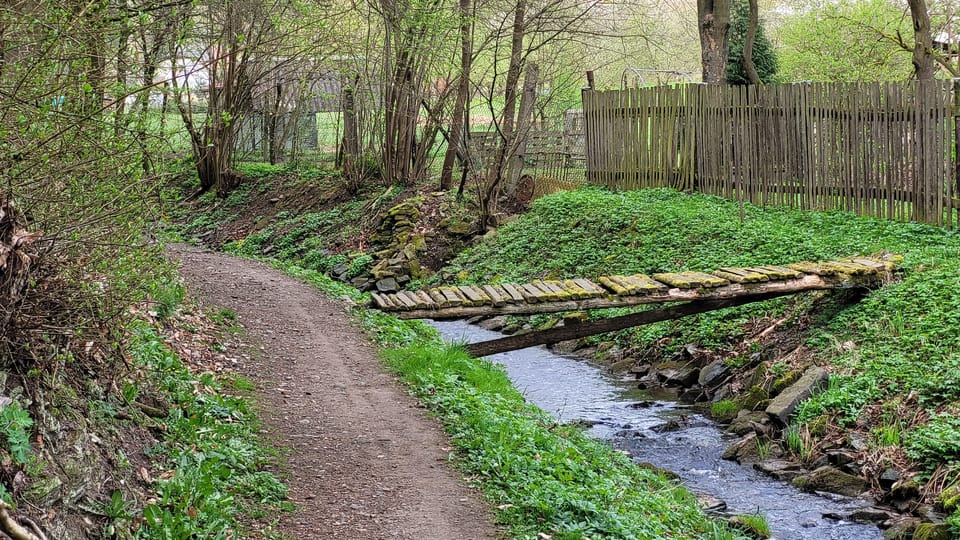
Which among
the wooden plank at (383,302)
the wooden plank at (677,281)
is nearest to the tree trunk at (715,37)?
the wooden plank at (677,281)

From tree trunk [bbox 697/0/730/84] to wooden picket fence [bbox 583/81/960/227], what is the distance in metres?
1.52

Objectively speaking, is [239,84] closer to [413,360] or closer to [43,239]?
[413,360]

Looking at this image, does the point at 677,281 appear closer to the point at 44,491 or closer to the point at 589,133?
the point at 44,491

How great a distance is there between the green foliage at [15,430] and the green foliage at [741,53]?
21.6m

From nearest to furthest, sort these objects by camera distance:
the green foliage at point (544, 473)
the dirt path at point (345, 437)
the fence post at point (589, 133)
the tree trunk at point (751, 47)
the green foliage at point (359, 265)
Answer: the dirt path at point (345, 437)
the green foliage at point (544, 473)
the green foliage at point (359, 265)
the fence post at point (589, 133)
the tree trunk at point (751, 47)

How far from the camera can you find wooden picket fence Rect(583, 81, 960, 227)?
1268 centimetres

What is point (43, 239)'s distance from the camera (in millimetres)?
5035

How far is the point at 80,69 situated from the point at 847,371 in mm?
7804

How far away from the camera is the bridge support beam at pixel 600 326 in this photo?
11133 mm

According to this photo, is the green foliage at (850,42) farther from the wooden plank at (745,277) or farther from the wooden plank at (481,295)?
the wooden plank at (481,295)

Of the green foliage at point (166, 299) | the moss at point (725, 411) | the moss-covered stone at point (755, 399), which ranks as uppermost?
the green foliage at point (166, 299)

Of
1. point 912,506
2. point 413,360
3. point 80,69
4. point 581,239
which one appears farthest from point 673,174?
point 80,69

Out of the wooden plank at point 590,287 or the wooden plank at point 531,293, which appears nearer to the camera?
the wooden plank at point 531,293

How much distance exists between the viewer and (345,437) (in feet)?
24.4
